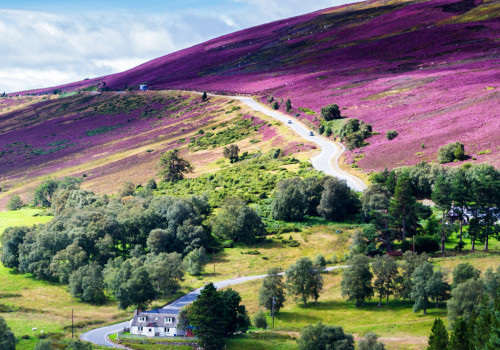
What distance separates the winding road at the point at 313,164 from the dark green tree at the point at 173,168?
96.4ft

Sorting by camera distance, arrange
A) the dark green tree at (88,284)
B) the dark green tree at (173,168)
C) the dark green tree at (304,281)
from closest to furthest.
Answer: the dark green tree at (304,281) < the dark green tree at (88,284) < the dark green tree at (173,168)

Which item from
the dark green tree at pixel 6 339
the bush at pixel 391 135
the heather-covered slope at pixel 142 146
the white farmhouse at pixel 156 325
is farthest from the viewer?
the heather-covered slope at pixel 142 146

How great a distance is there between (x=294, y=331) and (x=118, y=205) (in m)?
52.2

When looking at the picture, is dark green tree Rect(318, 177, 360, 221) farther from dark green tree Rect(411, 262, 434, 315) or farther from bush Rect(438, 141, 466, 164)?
dark green tree Rect(411, 262, 434, 315)

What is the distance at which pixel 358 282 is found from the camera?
67.2 metres

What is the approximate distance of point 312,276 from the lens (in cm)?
6994

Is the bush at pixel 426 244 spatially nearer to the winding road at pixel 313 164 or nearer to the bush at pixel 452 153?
the winding road at pixel 313 164

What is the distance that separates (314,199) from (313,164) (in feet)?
64.5

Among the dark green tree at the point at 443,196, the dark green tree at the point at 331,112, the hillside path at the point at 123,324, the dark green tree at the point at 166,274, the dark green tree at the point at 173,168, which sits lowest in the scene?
the hillside path at the point at 123,324

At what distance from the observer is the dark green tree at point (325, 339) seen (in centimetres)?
5309

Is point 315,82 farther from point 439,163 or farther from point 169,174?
point 439,163

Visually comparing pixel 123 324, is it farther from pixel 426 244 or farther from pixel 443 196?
pixel 443 196

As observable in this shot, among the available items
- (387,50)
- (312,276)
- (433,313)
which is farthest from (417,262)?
(387,50)

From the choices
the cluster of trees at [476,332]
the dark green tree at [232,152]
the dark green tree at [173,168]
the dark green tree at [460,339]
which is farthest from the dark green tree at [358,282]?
the dark green tree at [232,152]
